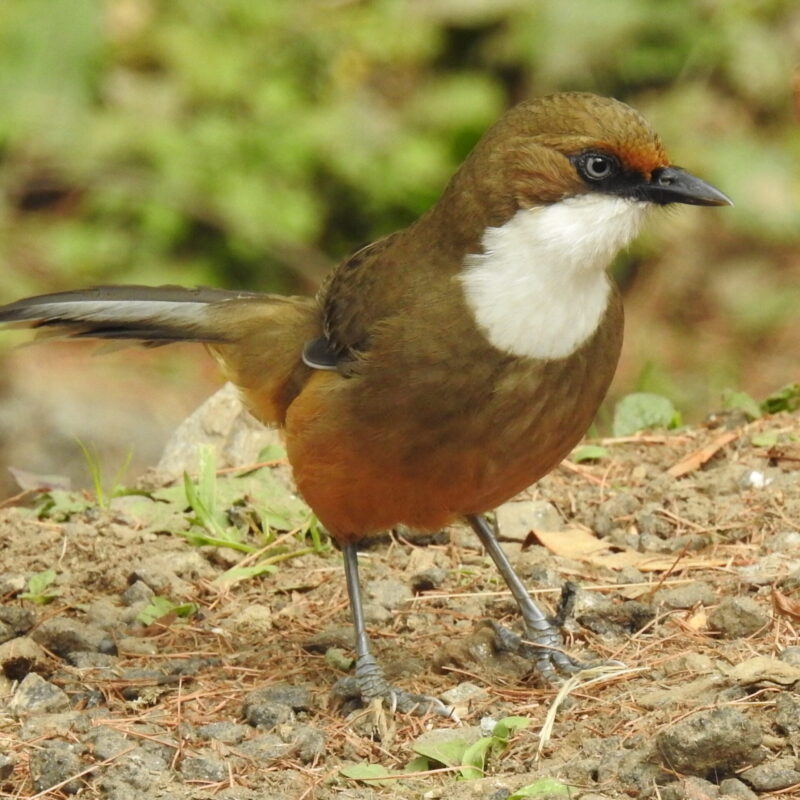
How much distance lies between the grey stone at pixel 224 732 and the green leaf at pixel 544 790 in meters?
0.99

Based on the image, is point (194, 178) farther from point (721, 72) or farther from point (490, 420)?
point (490, 420)

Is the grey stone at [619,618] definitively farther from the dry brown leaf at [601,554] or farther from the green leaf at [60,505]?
the green leaf at [60,505]

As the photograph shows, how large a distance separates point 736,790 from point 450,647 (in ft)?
4.40

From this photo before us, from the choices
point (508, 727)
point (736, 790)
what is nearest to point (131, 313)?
point (508, 727)

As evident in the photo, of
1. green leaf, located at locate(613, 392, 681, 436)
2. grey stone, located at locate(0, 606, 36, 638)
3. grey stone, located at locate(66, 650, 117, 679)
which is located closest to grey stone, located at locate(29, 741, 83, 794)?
grey stone, located at locate(66, 650, 117, 679)

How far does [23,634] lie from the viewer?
16.9 feet

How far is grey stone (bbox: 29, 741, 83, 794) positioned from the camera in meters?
4.07

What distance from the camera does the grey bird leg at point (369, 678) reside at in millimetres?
4539

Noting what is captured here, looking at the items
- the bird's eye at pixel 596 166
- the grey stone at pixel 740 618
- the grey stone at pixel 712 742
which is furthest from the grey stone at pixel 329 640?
the bird's eye at pixel 596 166

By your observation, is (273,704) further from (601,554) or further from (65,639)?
(601,554)

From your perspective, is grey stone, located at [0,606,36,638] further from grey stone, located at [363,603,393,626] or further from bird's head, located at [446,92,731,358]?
bird's head, located at [446,92,731,358]

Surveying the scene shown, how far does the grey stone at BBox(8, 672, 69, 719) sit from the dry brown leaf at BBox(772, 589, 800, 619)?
2.23 m

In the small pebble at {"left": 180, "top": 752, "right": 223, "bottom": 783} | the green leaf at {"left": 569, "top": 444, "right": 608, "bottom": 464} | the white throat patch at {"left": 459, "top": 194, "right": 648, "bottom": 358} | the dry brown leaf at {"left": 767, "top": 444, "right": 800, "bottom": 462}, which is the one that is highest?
the white throat patch at {"left": 459, "top": 194, "right": 648, "bottom": 358}

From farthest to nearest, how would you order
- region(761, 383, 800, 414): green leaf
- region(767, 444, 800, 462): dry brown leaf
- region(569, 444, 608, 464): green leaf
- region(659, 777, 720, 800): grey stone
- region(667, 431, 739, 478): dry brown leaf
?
region(761, 383, 800, 414): green leaf < region(569, 444, 608, 464): green leaf < region(667, 431, 739, 478): dry brown leaf < region(767, 444, 800, 462): dry brown leaf < region(659, 777, 720, 800): grey stone
